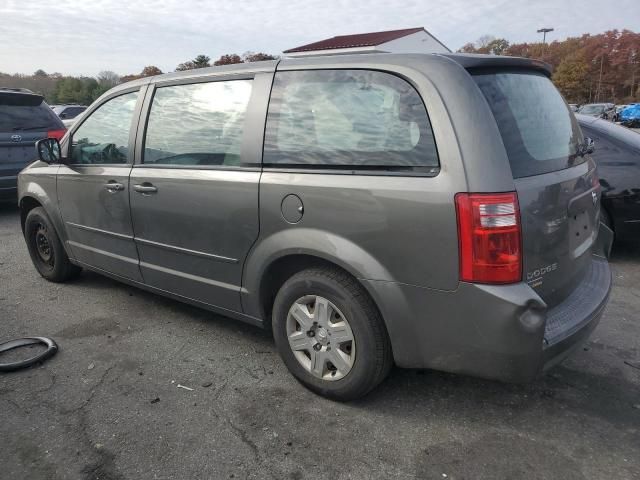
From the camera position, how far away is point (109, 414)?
274cm

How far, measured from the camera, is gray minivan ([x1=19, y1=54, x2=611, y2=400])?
88.0 inches

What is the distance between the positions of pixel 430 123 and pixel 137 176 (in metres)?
2.15

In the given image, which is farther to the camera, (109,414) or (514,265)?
(109,414)

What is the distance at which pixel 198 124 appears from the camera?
Answer: 3277 mm

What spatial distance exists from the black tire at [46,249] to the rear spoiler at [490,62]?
3737mm

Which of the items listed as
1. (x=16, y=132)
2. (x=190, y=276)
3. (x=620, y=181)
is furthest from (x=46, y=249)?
(x=620, y=181)

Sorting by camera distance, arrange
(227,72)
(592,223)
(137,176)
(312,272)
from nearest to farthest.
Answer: (312,272), (592,223), (227,72), (137,176)

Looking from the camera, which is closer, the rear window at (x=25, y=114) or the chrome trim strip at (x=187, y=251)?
the chrome trim strip at (x=187, y=251)

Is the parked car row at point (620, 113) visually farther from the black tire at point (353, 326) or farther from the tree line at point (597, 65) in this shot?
the tree line at point (597, 65)

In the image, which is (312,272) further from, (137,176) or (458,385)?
(137,176)

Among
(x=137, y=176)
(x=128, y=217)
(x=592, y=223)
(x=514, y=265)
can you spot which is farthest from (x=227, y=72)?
(x=592, y=223)

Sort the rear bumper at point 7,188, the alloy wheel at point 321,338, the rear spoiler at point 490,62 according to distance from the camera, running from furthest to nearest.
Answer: the rear bumper at point 7,188 < the alloy wheel at point 321,338 < the rear spoiler at point 490,62

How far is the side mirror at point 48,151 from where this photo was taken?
421cm

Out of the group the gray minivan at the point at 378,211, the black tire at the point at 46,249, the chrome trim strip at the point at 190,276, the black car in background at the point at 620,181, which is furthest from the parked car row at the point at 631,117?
the chrome trim strip at the point at 190,276
